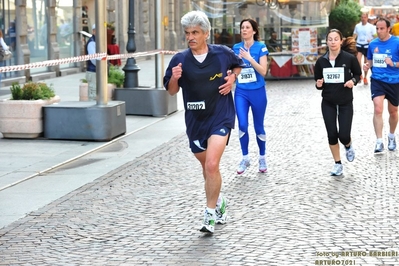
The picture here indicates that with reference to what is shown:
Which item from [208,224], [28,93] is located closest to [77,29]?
[28,93]

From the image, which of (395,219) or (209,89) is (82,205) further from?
(395,219)

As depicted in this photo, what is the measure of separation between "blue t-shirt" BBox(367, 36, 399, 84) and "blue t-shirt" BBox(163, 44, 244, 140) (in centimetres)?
520

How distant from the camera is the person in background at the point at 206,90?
291 inches

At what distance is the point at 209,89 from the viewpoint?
24.6ft

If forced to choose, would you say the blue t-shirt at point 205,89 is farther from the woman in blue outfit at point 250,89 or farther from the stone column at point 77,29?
the stone column at point 77,29

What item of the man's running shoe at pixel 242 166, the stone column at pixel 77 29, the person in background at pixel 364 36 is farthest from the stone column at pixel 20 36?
the man's running shoe at pixel 242 166

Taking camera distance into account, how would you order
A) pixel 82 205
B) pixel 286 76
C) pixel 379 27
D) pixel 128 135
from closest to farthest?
1. pixel 82 205
2. pixel 379 27
3. pixel 128 135
4. pixel 286 76

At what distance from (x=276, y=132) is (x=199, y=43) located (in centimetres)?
740

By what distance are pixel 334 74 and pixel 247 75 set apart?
0.97m

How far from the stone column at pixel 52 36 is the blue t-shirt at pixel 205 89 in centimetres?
2206

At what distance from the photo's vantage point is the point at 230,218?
26.2 feet

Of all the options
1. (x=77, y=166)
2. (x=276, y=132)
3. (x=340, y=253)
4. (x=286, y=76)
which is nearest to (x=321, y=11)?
(x=286, y=76)

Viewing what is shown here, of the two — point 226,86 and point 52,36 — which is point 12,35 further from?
point 226,86

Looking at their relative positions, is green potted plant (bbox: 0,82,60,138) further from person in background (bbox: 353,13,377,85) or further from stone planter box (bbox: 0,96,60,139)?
person in background (bbox: 353,13,377,85)
